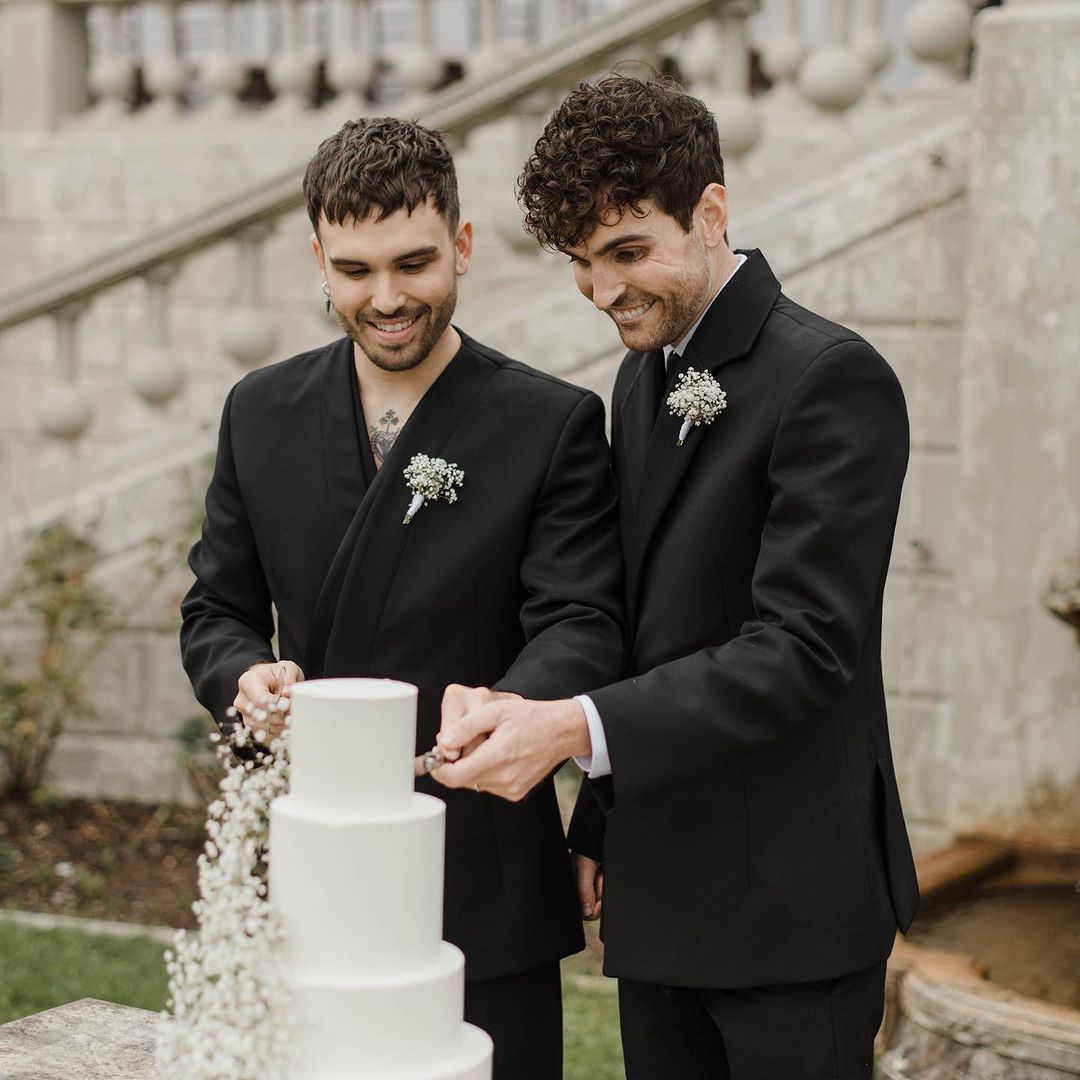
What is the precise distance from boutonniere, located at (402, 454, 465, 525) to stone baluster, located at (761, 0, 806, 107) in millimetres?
4355

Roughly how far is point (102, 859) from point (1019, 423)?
11.5 feet

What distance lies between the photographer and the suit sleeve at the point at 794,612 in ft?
8.59

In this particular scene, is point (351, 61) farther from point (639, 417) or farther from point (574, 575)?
point (574, 575)

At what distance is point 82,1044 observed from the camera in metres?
3.02

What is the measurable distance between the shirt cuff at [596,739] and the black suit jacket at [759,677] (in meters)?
0.02

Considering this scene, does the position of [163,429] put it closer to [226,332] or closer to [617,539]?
Result: [226,332]

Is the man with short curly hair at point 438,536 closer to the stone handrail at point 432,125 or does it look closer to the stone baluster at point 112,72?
the stone handrail at point 432,125

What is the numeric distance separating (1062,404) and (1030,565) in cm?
54

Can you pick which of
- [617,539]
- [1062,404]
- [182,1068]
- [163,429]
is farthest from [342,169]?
[163,429]

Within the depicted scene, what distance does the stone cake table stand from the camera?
2.87 m


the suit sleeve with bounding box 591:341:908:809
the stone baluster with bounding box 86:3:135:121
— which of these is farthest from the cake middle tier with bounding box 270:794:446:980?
the stone baluster with bounding box 86:3:135:121

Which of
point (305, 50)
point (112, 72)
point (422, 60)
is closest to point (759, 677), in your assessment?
point (422, 60)

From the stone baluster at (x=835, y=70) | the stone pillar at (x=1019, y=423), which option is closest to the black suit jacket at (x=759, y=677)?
the stone pillar at (x=1019, y=423)

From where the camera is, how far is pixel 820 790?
2.82 metres
